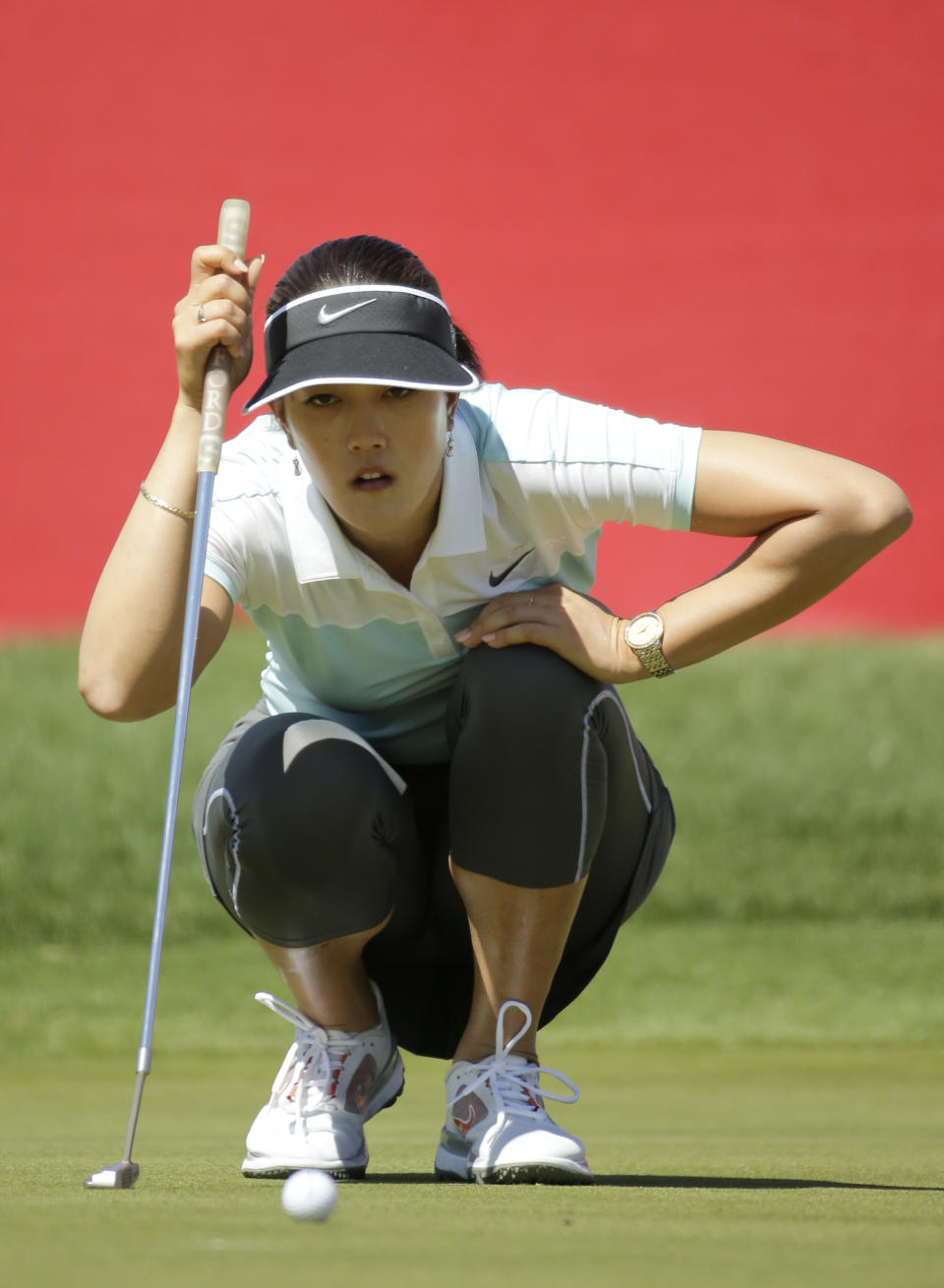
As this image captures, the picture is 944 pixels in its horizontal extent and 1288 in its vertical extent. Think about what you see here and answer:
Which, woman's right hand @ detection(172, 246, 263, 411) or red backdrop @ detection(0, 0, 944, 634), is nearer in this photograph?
woman's right hand @ detection(172, 246, 263, 411)

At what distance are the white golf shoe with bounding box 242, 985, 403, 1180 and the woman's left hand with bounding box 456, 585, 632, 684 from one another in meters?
0.45

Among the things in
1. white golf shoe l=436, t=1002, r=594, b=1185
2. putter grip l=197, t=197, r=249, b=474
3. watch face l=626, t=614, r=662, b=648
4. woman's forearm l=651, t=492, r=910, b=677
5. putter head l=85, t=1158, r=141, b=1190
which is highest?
putter grip l=197, t=197, r=249, b=474

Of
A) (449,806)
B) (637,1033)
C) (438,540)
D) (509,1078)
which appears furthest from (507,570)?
(637,1033)

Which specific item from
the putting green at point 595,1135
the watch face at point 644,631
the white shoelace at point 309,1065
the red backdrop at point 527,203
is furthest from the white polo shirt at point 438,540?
the red backdrop at point 527,203

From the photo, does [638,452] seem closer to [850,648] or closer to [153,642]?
[153,642]

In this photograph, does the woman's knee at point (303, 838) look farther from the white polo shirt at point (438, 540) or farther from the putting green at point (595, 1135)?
the putting green at point (595, 1135)

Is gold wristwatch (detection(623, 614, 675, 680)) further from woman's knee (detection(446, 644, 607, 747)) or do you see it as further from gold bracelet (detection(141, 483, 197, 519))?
gold bracelet (detection(141, 483, 197, 519))

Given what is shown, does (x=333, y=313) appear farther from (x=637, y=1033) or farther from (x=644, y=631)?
(x=637, y=1033)

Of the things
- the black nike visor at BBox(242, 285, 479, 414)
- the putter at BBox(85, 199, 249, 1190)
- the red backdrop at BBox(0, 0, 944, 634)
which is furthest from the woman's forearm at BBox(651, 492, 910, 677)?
the red backdrop at BBox(0, 0, 944, 634)

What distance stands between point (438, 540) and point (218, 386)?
11.1 inches

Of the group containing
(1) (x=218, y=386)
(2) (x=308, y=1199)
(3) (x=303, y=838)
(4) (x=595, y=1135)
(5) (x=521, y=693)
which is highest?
(1) (x=218, y=386)

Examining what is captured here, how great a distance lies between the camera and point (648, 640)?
1767 millimetres

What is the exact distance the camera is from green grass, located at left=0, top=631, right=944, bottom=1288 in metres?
1.09

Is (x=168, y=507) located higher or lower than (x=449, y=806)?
higher
